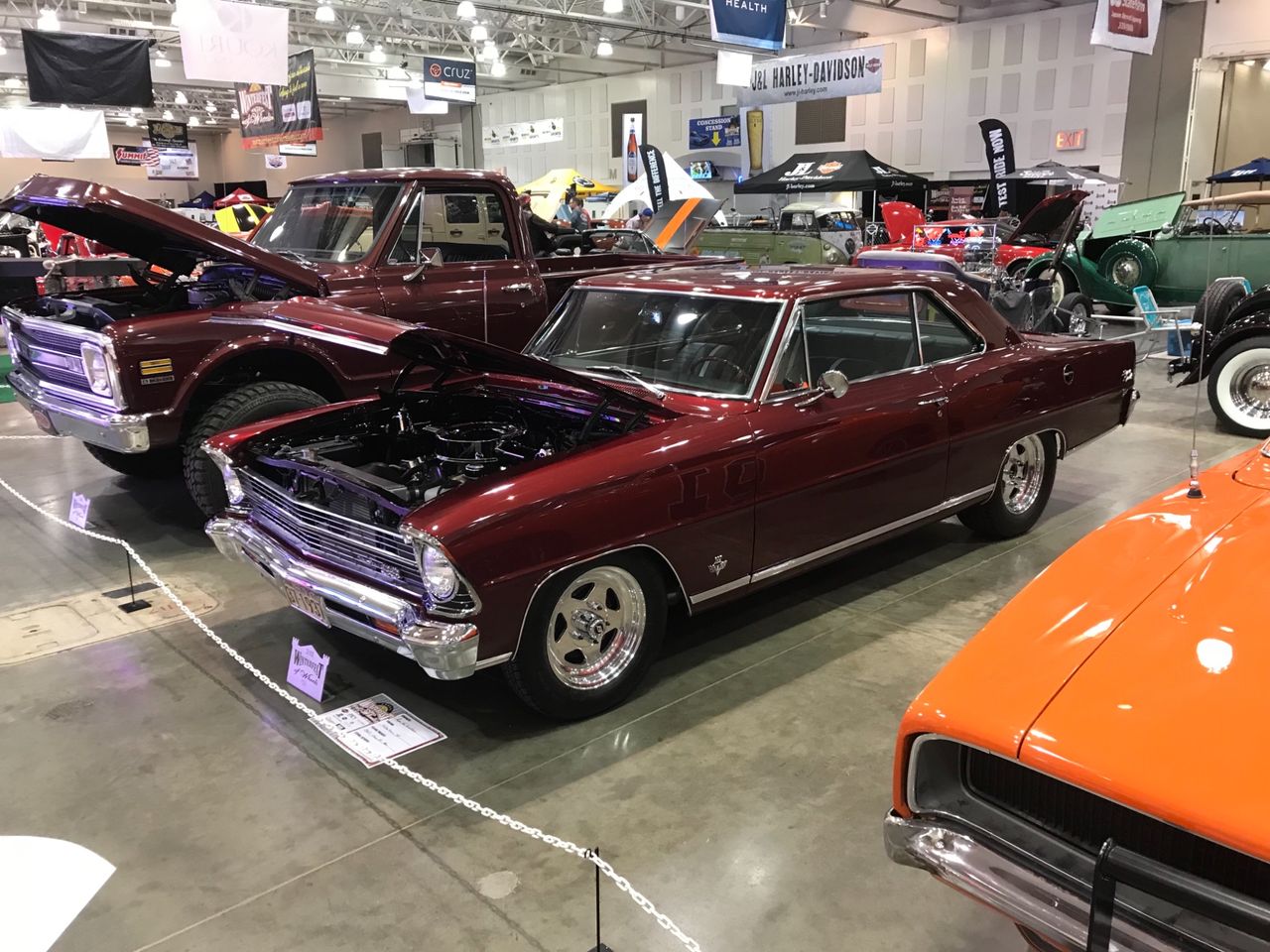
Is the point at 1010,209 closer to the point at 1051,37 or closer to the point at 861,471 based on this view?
→ the point at 1051,37

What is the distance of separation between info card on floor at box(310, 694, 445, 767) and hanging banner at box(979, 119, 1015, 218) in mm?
19473

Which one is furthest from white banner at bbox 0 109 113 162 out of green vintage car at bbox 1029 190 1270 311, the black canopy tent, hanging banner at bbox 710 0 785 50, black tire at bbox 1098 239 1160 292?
black tire at bbox 1098 239 1160 292

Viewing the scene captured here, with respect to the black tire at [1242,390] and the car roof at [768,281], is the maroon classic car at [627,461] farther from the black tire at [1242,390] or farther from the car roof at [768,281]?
the black tire at [1242,390]

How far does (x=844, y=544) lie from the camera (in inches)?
165

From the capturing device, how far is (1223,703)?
1817mm

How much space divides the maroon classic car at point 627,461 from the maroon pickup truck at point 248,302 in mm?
811

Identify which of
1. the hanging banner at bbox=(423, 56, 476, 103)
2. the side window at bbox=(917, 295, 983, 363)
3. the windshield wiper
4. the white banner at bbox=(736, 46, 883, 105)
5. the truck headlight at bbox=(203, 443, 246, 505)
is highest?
the hanging banner at bbox=(423, 56, 476, 103)

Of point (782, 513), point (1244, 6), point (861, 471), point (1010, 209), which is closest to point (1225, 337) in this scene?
point (861, 471)

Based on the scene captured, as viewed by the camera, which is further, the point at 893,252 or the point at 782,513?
the point at 893,252

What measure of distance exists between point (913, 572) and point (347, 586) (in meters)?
2.91

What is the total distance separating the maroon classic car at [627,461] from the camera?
3.16 metres

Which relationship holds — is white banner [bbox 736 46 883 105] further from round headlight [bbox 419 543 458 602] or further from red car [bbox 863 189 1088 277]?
round headlight [bbox 419 543 458 602]

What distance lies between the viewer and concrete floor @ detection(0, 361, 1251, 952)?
8.43 ft

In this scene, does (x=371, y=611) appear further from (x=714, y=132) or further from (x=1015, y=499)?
(x=714, y=132)
